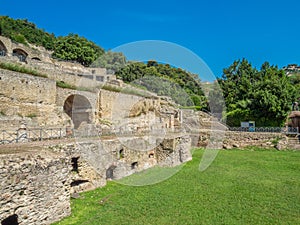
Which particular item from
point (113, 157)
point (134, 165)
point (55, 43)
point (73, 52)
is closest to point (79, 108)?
point (134, 165)

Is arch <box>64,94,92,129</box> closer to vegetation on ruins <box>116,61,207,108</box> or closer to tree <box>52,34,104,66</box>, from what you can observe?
vegetation on ruins <box>116,61,207,108</box>

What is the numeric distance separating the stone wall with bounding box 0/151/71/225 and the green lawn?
0.65 meters

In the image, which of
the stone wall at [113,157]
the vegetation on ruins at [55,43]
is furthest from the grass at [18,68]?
the vegetation on ruins at [55,43]

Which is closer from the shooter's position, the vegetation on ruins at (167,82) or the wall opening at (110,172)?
the wall opening at (110,172)

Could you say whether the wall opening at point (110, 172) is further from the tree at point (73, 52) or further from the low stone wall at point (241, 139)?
the tree at point (73, 52)

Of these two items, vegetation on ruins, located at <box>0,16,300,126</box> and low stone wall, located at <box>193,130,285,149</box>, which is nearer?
low stone wall, located at <box>193,130,285,149</box>

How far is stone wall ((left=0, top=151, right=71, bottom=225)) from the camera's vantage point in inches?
228

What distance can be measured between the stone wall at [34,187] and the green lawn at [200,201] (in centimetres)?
65

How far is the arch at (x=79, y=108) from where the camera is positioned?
2117cm

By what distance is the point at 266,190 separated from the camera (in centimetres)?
983

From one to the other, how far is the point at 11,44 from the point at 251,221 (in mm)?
35018

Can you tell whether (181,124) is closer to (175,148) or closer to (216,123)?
(216,123)

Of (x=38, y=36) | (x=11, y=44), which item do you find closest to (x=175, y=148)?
(x=11, y=44)

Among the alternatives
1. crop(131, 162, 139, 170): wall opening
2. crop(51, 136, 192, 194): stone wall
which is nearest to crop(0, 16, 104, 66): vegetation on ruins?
crop(51, 136, 192, 194): stone wall
